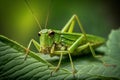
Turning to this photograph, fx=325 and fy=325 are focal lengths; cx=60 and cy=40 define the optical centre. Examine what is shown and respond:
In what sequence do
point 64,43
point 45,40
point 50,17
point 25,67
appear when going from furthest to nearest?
1. point 50,17
2. point 64,43
3. point 45,40
4. point 25,67

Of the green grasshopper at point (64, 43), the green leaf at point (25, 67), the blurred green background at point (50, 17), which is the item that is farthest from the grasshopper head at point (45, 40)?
the blurred green background at point (50, 17)

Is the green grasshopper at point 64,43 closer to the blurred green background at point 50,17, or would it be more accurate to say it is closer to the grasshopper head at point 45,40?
the grasshopper head at point 45,40

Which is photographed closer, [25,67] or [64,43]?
[25,67]

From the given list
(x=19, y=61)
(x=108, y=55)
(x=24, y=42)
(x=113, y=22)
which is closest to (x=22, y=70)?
(x=19, y=61)

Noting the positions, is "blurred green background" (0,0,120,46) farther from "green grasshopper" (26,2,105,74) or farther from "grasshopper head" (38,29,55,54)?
"grasshopper head" (38,29,55,54)

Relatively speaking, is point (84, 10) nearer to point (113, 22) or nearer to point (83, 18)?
point (83, 18)

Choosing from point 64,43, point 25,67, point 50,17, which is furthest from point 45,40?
point 50,17

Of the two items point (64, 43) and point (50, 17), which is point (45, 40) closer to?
point (64, 43)
